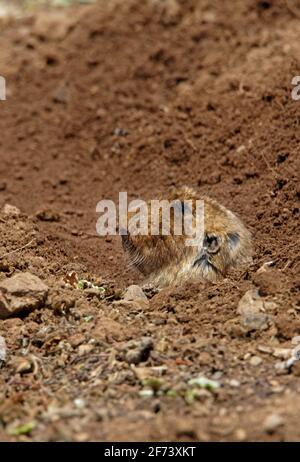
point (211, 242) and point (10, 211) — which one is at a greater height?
point (10, 211)

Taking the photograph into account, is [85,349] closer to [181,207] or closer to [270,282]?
[270,282]

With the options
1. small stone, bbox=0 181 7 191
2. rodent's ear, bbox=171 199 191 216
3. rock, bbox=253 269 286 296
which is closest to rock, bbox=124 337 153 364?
rock, bbox=253 269 286 296

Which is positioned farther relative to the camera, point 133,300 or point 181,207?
point 181,207

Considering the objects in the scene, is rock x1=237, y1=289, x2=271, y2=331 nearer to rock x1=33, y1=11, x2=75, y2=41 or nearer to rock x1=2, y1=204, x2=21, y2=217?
rock x1=2, y1=204, x2=21, y2=217

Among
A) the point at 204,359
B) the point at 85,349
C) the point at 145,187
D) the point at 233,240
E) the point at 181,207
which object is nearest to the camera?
the point at 204,359

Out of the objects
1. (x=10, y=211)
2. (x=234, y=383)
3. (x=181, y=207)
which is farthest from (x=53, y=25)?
(x=234, y=383)

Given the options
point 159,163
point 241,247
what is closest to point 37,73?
point 159,163

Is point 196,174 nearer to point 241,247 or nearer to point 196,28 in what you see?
point 241,247
